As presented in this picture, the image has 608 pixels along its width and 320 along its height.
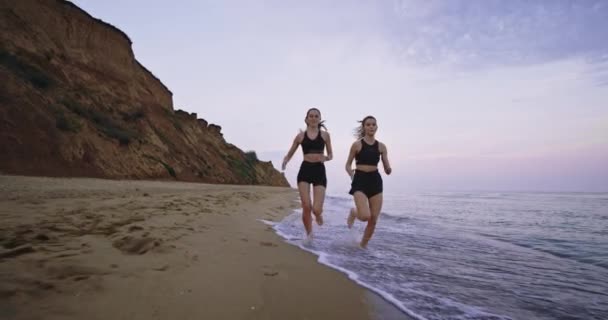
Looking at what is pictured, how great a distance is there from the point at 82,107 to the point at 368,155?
19504 mm

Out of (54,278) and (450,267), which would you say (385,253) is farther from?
(54,278)

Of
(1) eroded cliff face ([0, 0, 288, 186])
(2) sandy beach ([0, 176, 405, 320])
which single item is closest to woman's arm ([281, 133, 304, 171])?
(2) sandy beach ([0, 176, 405, 320])

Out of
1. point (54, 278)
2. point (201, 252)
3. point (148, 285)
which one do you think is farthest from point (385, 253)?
point (54, 278)

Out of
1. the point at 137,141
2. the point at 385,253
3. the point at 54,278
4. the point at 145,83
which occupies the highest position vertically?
the point at 145,83

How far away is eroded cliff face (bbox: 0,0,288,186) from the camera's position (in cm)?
1317

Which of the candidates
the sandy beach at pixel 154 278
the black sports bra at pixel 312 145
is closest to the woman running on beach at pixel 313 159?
the black sports bra at pixel 312 145

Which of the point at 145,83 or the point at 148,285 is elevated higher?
the point at 145,83

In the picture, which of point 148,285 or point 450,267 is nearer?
point 148,285

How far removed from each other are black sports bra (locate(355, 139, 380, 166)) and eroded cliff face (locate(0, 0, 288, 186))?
12361 mm

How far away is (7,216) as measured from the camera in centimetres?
373

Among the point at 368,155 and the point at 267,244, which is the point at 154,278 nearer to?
the point at 267,244

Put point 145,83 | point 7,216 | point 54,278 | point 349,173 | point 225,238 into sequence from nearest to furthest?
point 54,278
point 7,216
point 225,238
point 349,173
point 145,83

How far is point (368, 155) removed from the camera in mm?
5109

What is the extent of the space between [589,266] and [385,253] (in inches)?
110
